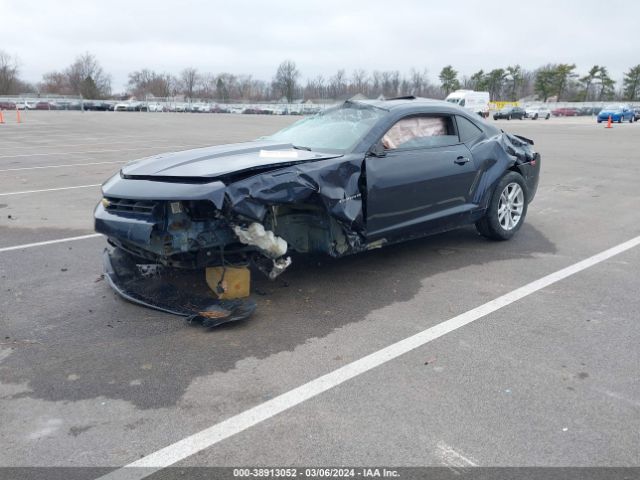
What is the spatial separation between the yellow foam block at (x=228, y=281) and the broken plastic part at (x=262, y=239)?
297mm

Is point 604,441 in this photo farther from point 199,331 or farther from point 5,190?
point 5,190

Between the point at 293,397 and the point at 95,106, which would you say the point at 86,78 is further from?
the point at 293,397

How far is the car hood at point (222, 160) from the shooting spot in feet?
13.3

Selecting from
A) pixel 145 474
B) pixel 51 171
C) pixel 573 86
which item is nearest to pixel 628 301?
pixel 145 474

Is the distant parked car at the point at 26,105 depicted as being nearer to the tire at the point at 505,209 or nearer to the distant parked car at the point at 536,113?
the distant parked car at the point at 536,113

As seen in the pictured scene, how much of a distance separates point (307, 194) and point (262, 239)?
0.51 meters

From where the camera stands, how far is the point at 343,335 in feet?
12.6

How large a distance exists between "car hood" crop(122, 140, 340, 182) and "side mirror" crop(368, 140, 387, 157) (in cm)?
35

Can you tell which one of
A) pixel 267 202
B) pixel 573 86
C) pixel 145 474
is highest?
pixel 573 86

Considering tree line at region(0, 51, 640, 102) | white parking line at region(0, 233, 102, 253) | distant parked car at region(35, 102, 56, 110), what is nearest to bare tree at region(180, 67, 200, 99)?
tree line at region(0, 51, 640, 102)

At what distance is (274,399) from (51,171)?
1197cm

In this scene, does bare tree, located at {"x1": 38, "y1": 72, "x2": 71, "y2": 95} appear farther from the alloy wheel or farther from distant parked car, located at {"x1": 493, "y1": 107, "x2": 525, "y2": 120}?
the alloy wheel

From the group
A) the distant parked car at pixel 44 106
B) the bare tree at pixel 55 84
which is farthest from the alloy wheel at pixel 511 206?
the bare tree at pixel 55 84

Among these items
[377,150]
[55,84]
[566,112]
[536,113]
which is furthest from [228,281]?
[55,84]
